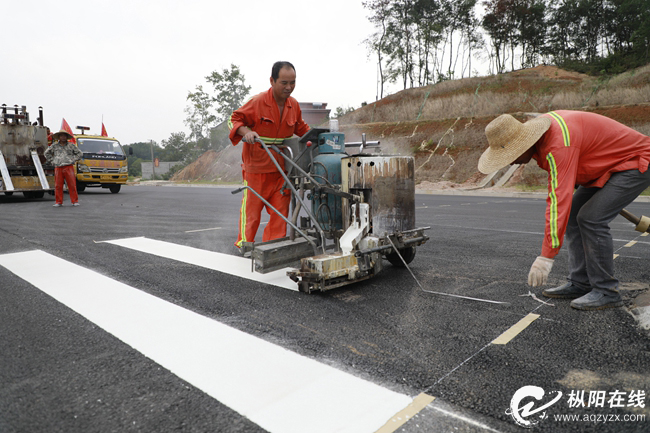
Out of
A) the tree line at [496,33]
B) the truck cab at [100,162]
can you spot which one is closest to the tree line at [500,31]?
the tree line at [496,33]

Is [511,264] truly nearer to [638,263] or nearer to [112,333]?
[638,263]

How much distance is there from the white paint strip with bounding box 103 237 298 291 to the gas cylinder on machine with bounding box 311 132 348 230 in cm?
64

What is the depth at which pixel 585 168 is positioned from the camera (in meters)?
2.72

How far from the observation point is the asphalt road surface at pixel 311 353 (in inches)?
64.9

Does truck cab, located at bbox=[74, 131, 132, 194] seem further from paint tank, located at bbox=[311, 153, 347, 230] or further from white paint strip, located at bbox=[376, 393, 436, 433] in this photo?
white paint strip, located at bbox=[376, 393, 436, 433]

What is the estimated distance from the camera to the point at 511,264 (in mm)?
4145

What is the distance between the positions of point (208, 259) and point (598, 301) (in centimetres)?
350

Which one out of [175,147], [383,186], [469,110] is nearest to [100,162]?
[383,186]

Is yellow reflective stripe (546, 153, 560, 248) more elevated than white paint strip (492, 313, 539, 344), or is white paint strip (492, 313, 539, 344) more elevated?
yellow reflective stripe (546, 153, 560, 248)

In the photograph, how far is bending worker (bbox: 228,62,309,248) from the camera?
4109 mm

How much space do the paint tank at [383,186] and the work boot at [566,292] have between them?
3.90ft

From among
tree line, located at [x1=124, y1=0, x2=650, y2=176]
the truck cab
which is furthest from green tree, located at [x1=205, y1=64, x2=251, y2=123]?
the truck cab

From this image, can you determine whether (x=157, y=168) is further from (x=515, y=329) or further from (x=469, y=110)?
(x=515, y=329)

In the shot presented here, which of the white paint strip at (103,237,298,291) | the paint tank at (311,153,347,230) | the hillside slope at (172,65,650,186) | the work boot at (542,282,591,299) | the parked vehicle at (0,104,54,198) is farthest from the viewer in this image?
the hillside slope at (172,65,650,186)
